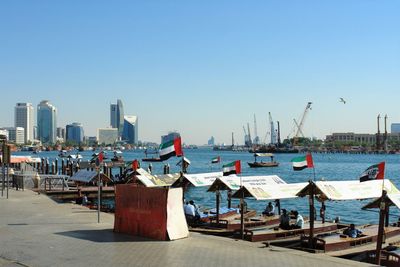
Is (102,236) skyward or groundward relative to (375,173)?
groundward

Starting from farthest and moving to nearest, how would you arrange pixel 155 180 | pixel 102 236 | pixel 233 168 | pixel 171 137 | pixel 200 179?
pixel 171 137 < pixel 155 180 < pixel 233 168 < pixel 200 179 < pixel 102 236

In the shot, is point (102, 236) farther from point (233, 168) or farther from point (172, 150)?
point (233, 168)

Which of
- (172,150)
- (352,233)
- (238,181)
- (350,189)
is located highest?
(172,150)

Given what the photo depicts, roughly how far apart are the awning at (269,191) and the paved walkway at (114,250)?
4746 mm

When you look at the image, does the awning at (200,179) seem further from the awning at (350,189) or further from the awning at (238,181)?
the awning at (350,189)

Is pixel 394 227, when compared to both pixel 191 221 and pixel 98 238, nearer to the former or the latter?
pixel 191 221

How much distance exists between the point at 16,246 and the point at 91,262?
11.3ft

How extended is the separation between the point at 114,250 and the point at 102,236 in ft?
7.94

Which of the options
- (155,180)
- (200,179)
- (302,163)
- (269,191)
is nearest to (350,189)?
(269,191)

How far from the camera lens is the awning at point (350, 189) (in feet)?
61.5

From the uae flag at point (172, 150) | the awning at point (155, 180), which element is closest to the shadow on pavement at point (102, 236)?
the uae flag at point (172, 150)

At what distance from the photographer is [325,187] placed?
758 inches

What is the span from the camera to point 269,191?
2184cm

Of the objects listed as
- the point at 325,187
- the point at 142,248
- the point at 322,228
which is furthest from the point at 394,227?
the point at 142,248
